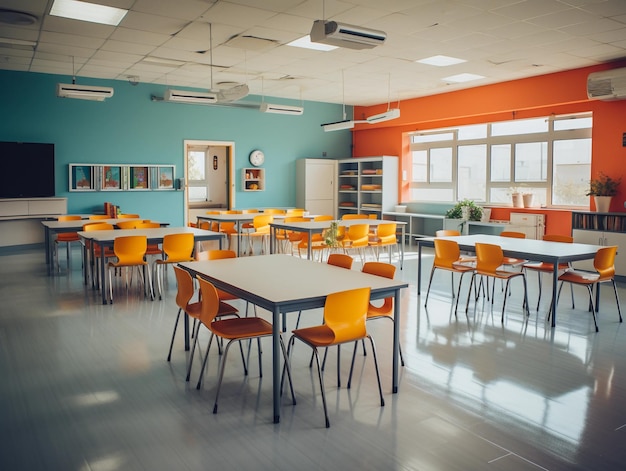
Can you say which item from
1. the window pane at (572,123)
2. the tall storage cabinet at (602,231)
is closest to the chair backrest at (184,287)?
the tall storage cabinet at (602,231)

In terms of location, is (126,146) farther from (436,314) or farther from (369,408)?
(369,408)

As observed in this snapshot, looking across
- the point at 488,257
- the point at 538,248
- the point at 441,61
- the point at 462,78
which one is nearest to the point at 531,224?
the point at 462,78

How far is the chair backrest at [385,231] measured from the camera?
8312mm

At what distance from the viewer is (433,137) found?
12.0m

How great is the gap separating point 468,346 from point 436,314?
42.2 inches

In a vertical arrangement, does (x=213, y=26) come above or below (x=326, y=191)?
above

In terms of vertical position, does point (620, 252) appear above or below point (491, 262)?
below

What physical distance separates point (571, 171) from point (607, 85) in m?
1.95

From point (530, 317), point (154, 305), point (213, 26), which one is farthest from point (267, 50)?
point (530, 317)

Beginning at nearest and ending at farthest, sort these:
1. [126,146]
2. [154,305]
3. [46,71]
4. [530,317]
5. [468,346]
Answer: [468,346]
[530,317]
[154,305]
[46,71]
[126,146]

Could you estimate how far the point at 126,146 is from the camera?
10719 mm

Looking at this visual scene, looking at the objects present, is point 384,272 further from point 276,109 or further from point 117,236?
point 276,109

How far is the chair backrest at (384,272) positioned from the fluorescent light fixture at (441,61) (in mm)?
4935

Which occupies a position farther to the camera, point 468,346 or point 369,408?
point 468,346
